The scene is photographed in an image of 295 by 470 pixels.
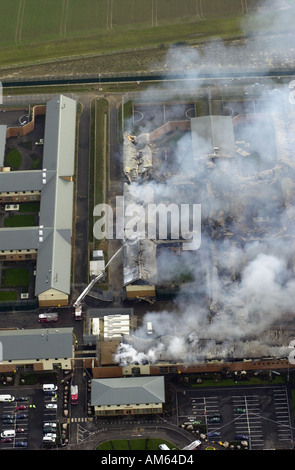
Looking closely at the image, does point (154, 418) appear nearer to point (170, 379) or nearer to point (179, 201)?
point (170, 379)

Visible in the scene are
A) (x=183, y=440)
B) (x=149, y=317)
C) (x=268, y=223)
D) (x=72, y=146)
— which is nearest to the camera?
(x=183, y=440)

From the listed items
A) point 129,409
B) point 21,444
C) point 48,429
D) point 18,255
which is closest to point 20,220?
point 18,255

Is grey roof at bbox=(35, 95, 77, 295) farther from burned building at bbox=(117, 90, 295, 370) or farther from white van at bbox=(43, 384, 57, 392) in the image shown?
white van at bbox=(43, 384, 57, 392)

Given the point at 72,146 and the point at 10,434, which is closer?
the point at 10,434

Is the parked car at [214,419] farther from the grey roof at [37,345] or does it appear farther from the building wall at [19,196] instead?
the building wall at [19,196]

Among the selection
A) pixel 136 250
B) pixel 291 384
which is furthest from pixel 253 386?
pixel 136 250

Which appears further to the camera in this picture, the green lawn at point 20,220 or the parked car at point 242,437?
the green lawn at point 20,220

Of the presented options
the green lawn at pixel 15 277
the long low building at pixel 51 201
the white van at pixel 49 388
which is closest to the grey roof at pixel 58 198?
the long low building at pixel 51 201
